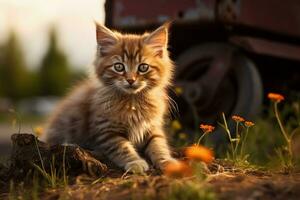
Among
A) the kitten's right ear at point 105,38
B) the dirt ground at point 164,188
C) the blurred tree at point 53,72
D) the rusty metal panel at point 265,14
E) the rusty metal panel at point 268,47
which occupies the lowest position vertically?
the blurred tree at point 53,72

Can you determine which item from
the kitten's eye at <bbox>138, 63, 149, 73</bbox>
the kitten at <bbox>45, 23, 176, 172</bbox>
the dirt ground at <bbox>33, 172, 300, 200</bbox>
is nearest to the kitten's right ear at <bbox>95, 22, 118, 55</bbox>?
the kitten at <bbox>45, 23, 176, 172</bbox>

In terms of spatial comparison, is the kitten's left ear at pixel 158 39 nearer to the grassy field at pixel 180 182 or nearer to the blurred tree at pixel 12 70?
the grassy field at pixel 180 182

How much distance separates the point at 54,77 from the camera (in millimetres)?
43375

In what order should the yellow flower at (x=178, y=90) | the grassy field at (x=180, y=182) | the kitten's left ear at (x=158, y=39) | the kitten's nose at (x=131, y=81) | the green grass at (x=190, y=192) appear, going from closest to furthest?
the green grass at (x=190, y=192), the grassy field at (x=180, y=182), the kitten's nose at (x=131, y=81), the kitten's left ear at (x=158, y=39), the yellow flower at (x=178, y=90)

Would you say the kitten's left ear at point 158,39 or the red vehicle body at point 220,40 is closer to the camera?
the kitten's left ear at point 158,39

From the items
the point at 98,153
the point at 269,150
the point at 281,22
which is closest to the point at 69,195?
the point at 98,153

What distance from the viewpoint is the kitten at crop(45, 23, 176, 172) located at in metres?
3.84

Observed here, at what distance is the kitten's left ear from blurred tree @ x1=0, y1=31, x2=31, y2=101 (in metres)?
38.8

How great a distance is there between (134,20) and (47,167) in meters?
2.99

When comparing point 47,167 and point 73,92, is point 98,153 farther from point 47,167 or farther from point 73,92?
point 73,92

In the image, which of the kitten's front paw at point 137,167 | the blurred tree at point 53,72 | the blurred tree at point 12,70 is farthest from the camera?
the blurred tree at point 53,72

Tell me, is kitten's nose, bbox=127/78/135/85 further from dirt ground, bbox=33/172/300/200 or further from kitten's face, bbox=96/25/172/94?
dirt ground, bbox=33/172/300/200

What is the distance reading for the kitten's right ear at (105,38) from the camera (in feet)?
13.3

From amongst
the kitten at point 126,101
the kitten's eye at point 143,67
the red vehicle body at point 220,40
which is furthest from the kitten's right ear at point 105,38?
the red vehicle body at point 220,40
